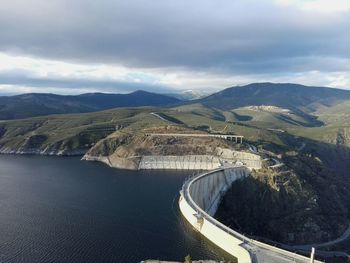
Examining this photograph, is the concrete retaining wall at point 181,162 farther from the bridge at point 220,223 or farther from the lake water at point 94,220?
the bridge at point 220,223

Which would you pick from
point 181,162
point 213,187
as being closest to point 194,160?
point 181,162

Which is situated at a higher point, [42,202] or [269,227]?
[42,202]

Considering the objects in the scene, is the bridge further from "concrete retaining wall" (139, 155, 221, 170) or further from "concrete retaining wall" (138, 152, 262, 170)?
"concrete retaining wall" (139, 155, 221, 170)

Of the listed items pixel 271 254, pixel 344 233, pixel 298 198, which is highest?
pixel 271 254

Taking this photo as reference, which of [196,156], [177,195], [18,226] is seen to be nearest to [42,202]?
[18,226]

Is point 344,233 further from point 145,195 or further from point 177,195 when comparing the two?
point 145,195

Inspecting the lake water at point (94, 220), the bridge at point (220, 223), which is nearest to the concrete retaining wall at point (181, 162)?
the lake water at point (94, 220)

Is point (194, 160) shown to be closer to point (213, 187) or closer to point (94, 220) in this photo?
point (213, 187)
